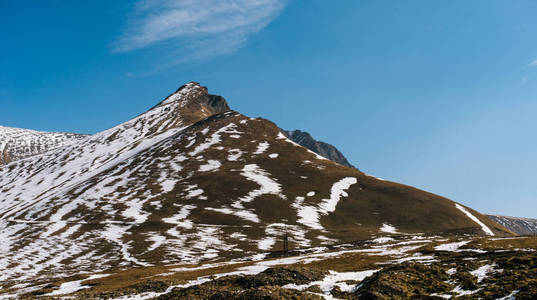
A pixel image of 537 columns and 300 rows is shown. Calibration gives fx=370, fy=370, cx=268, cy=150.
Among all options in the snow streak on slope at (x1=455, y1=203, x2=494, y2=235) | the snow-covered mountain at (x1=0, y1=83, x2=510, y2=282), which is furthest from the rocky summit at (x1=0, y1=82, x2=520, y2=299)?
the snow streak on slope at (x1=455, y1=203, x2=494, y2=235)

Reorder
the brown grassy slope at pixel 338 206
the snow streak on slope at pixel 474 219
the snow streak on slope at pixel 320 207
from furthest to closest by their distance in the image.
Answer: the snow streak on slope at pixel 474 219 < the snow streak on slope at pixel 320 207 < the brown grassy slope at pixel 338 206

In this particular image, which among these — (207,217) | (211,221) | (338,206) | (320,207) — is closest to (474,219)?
(338,206)

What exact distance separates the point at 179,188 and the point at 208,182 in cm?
1407

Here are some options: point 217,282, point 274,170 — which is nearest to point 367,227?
point 274,170

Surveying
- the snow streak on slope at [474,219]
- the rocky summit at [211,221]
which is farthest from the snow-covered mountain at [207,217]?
the snow streak on slope at [474,219]

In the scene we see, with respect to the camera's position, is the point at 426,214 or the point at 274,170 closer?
the point at 426,214

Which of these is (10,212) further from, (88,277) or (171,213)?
(88,277)

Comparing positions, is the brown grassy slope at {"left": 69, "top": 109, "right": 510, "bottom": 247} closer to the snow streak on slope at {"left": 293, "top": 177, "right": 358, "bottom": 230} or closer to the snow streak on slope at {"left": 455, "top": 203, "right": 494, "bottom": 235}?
the snow streak on slope at {"left": 293, "top": 177, "right": 358, "bottom": 230}

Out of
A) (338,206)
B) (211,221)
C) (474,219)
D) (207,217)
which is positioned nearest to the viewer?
(211,221)

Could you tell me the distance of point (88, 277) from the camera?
239ft

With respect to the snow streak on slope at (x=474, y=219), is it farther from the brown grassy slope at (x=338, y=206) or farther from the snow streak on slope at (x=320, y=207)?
the snow streak on slope at (x=320, y=207)

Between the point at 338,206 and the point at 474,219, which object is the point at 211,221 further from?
the point at 474,219

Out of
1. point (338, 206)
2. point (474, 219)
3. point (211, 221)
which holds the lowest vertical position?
point (474, 219)

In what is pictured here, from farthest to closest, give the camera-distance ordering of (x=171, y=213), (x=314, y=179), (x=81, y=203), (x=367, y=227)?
(x=314, y=179), (x=81, y=203), (x=171, y=213), (x=367, y=227)
